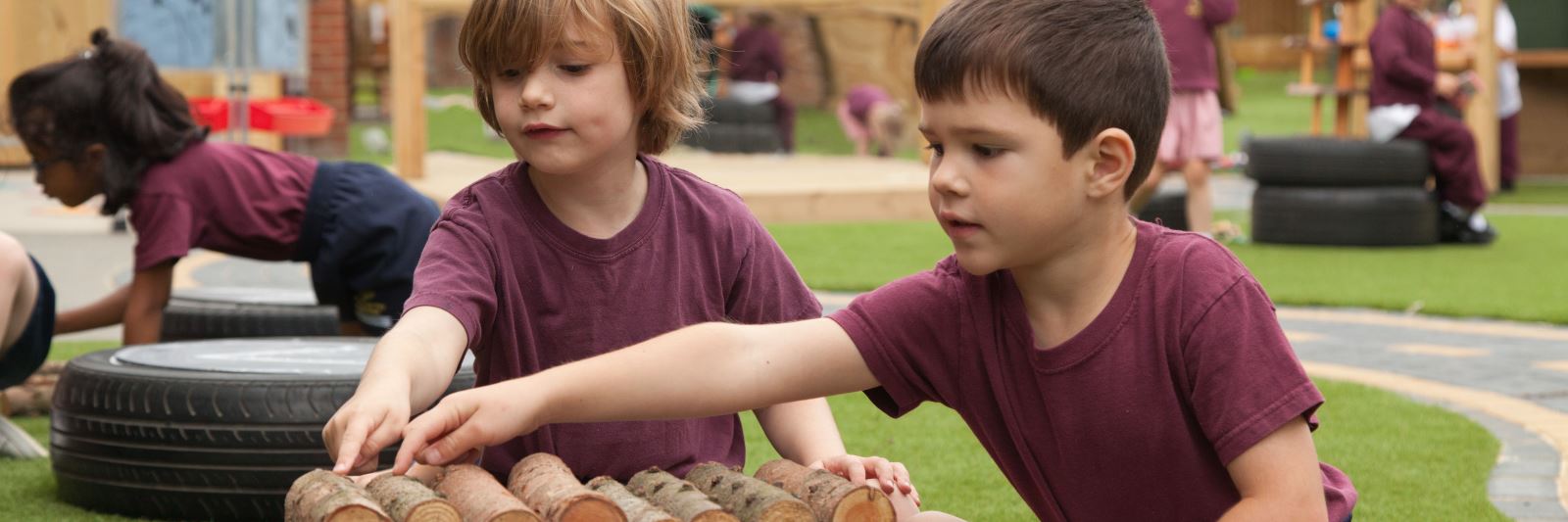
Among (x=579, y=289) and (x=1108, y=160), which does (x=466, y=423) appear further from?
(x=1108, y=160)

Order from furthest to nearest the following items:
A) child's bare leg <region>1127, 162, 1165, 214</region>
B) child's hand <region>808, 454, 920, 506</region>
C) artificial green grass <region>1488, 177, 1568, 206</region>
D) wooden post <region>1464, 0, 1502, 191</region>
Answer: artificial green grass <region>1488, 177, 1568, 206</region> → wooden post <region>1464, 0, 1502, 191</region> → child's bare leg <region>1127, 162, 1165, 214</region> → child's hand <region>808, 454, 920, 506</region>

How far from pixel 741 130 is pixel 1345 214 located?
8.96 metres

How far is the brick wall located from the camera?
19.5 meters

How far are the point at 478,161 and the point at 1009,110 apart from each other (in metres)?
12.6

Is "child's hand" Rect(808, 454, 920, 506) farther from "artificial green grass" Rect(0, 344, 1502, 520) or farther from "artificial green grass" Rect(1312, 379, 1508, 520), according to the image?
"artificial green grass" Rect(1312, 379, 1508, 520)

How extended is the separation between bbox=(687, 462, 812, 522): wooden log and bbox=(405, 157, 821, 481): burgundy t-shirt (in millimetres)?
341

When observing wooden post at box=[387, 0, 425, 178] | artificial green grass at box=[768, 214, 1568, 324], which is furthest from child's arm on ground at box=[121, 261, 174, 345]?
Result: wooden post at box=[387, 0, 425, 178]

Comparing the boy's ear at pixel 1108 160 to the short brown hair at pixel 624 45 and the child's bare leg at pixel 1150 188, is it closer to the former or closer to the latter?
the short brown hair at pixel 624 45

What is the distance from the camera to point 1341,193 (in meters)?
10.3

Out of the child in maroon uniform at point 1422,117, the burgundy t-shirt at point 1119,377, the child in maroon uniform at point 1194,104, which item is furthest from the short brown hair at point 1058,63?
the child in maroon uniform at point 1422,117

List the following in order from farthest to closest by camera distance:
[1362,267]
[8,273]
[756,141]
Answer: [756,141] < [1362,267] < [8,273]

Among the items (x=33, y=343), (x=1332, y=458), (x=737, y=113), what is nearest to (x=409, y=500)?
(x=33, y=343)

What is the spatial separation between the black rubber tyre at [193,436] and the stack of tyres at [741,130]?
14.5 metres

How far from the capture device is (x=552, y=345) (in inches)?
107
